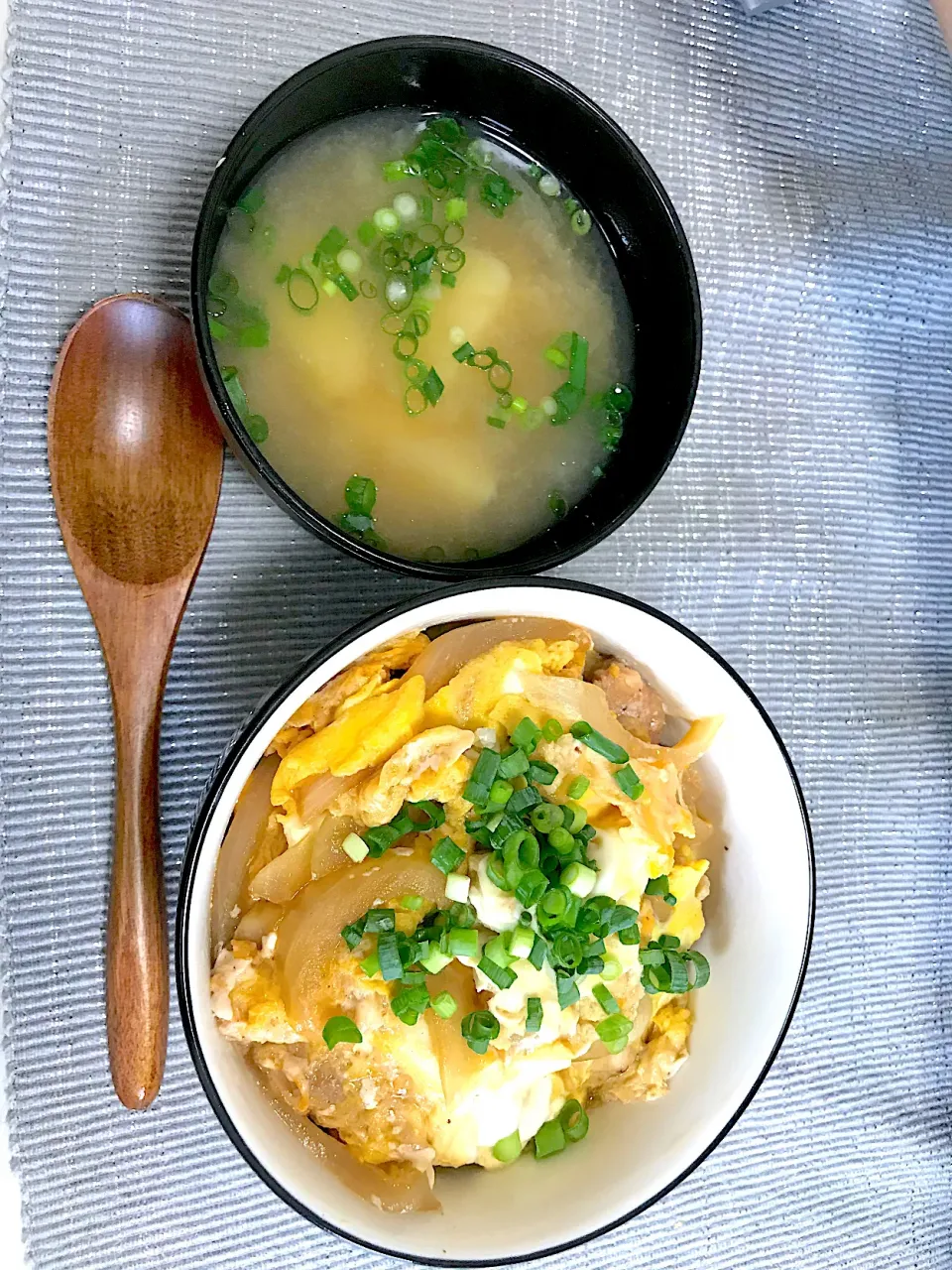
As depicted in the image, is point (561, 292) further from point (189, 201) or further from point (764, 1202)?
point (764, 1202)

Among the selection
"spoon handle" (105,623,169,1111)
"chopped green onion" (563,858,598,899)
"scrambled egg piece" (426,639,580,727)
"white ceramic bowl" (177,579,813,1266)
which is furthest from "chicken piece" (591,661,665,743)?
"spoon handle" (105,623,169,1111)

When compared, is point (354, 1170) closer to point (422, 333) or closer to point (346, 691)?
point (346, 691)

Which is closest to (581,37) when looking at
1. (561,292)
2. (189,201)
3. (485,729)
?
(561,292)

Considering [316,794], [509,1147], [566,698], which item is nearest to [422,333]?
[566,698]

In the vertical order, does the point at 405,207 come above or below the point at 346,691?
above

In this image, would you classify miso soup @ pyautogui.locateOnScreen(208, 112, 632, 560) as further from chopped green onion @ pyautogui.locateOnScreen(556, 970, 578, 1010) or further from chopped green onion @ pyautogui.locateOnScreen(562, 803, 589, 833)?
chopped green onion @ pyautogui.locateOnScreen(556, 970, 578, 1010)

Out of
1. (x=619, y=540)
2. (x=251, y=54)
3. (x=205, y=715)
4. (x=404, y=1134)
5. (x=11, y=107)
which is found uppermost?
(x=251, y=54)

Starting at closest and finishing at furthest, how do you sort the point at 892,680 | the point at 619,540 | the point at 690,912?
the point at 690,912
the point at 619,540
the point at 892,680
